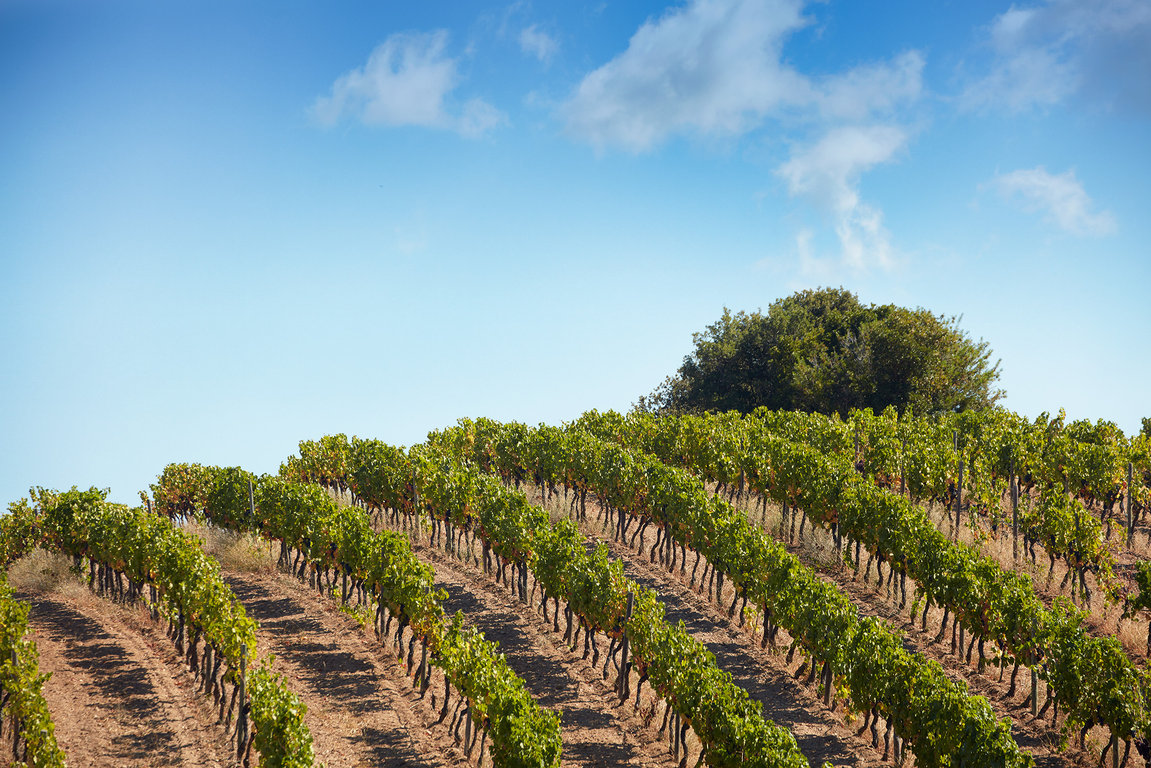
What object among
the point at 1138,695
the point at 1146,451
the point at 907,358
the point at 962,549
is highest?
the point at 907,358

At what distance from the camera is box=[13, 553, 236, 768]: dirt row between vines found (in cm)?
1617

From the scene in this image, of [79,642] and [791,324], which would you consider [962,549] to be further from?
[791,324]

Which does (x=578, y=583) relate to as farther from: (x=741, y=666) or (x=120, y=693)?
(x=120, y=693)

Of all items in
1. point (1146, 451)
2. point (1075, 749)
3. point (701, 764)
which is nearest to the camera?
point (701, 764)

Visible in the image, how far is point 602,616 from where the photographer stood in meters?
19.7

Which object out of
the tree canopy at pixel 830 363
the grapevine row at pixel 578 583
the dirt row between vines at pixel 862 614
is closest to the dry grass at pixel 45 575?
the grapevine row at pixel 578 583

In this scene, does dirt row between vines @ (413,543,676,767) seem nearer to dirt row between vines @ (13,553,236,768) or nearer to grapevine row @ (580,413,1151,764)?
dirt row between vines @ (13,553,236,768)

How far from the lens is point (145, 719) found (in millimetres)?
17406

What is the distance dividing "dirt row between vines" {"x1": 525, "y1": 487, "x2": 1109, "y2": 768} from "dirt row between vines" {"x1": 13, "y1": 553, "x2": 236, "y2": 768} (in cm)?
1257

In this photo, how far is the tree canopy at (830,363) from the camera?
161 ft

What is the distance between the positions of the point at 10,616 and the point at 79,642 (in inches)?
172

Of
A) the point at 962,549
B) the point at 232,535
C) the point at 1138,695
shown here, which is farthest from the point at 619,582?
the point at 232,535

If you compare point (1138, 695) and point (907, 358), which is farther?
point (907, 358)

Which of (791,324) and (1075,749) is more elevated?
(791,324)
